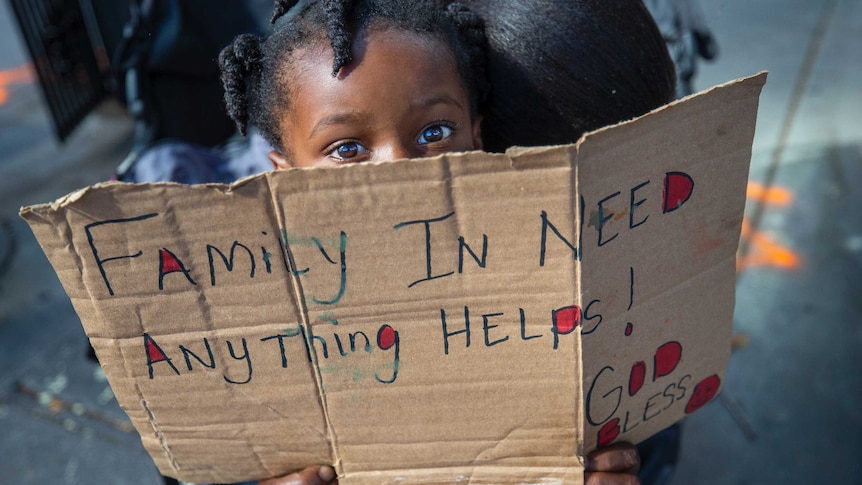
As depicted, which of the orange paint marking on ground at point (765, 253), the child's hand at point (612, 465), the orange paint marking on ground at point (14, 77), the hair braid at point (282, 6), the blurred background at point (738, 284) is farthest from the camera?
the orange paint marking on ground at point (14, 77)

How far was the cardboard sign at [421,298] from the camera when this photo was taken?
0.85m

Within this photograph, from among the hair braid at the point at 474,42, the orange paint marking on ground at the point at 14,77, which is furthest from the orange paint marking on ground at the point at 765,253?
the orange paint marking on ground at the point at 14,77

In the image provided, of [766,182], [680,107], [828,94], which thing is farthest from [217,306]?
[828,94]

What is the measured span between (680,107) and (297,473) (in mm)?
711

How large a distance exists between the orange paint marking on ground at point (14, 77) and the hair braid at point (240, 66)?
14.2ft

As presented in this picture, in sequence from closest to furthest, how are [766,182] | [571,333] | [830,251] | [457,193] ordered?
1. [457,193]
2. [571,333]
3. [830,251]
4. [766,182]

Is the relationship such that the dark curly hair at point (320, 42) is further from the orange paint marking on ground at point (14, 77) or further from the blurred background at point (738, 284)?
the orange paint marking on ground at point (14, 77)

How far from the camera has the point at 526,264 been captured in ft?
2.95

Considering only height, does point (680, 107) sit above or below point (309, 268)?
→ above

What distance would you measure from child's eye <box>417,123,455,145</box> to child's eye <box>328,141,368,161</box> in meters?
0.09

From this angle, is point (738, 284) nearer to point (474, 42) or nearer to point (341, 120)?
point (474, 42)

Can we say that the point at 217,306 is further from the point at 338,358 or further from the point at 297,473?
the point at 297,473

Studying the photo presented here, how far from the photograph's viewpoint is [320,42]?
1.17 metres

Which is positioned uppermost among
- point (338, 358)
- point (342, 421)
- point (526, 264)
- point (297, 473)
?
point (526, 264)
